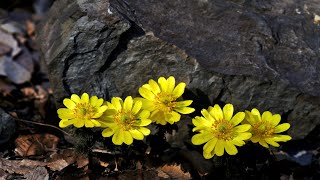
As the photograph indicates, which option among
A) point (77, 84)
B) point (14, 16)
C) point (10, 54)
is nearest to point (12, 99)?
point (10, 54)

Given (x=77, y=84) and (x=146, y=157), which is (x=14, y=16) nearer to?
(x=77, y=84)

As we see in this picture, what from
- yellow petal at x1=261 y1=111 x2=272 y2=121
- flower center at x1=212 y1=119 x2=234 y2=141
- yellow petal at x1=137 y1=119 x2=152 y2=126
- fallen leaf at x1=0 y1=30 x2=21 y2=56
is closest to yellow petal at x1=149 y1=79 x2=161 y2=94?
yellow petal at x1=137 y1=119 x2=152 y2=126

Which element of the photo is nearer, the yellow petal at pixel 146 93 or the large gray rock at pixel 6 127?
the yellow petal at pixel 146 93

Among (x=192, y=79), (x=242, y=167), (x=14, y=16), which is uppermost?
(x=14, y=16)

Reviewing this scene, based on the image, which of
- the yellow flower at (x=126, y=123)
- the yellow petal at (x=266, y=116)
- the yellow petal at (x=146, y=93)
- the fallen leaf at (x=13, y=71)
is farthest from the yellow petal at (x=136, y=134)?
the fallen leaf at (x=13, y=71)

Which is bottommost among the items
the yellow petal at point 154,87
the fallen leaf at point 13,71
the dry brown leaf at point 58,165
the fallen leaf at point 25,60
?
the dry brown leaf at point 58,165

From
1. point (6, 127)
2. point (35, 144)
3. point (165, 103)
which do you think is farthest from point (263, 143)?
point (6, 127)

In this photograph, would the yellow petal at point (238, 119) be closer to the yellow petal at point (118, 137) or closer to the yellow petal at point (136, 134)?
the yellow petal at point (136, 134)
